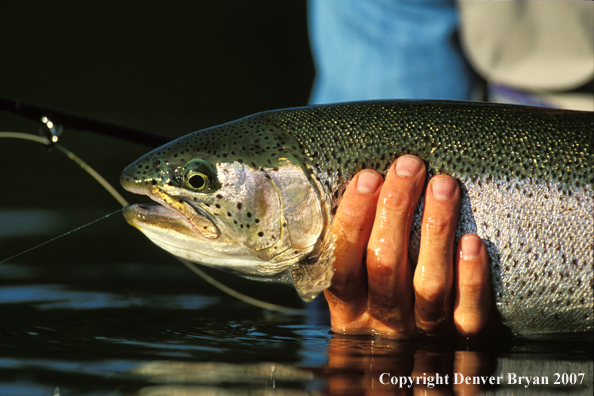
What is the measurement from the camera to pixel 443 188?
6.40 feet

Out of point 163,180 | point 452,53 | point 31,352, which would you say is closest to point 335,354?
point 163,180

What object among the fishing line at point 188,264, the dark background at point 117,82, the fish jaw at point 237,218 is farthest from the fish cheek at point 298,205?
the dark background at point 117,82

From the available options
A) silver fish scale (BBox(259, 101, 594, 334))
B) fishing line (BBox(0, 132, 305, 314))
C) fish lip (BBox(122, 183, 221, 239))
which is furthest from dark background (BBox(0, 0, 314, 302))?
silver fish scale (BBox(259, 101, 594, 334))

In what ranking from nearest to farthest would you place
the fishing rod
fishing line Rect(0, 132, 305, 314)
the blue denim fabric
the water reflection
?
the water reflection
the fishing rod
fishing line Rect(0, 132, 305, 314)
the blue denim fabric

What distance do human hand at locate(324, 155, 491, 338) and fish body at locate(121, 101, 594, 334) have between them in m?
0.05

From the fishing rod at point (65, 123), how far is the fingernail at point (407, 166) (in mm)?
1136

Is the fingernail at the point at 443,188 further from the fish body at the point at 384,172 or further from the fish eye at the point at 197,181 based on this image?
the fish eye at the point at 197,181

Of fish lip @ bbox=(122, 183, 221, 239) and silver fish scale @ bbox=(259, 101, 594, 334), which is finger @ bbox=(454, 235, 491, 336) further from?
fish lip @ bbox=(122, 183, 221, 239)

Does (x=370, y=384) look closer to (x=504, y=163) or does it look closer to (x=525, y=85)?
(x=504, y=163)

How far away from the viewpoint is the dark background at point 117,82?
432 centimetres

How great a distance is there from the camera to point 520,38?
10.0 feet

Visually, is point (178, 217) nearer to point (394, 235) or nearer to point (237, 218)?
point (237, 218)

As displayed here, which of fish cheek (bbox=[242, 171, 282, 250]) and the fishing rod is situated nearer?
fish cheek (bbox=[242, 171, 282, 250])

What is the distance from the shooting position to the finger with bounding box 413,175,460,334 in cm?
195
